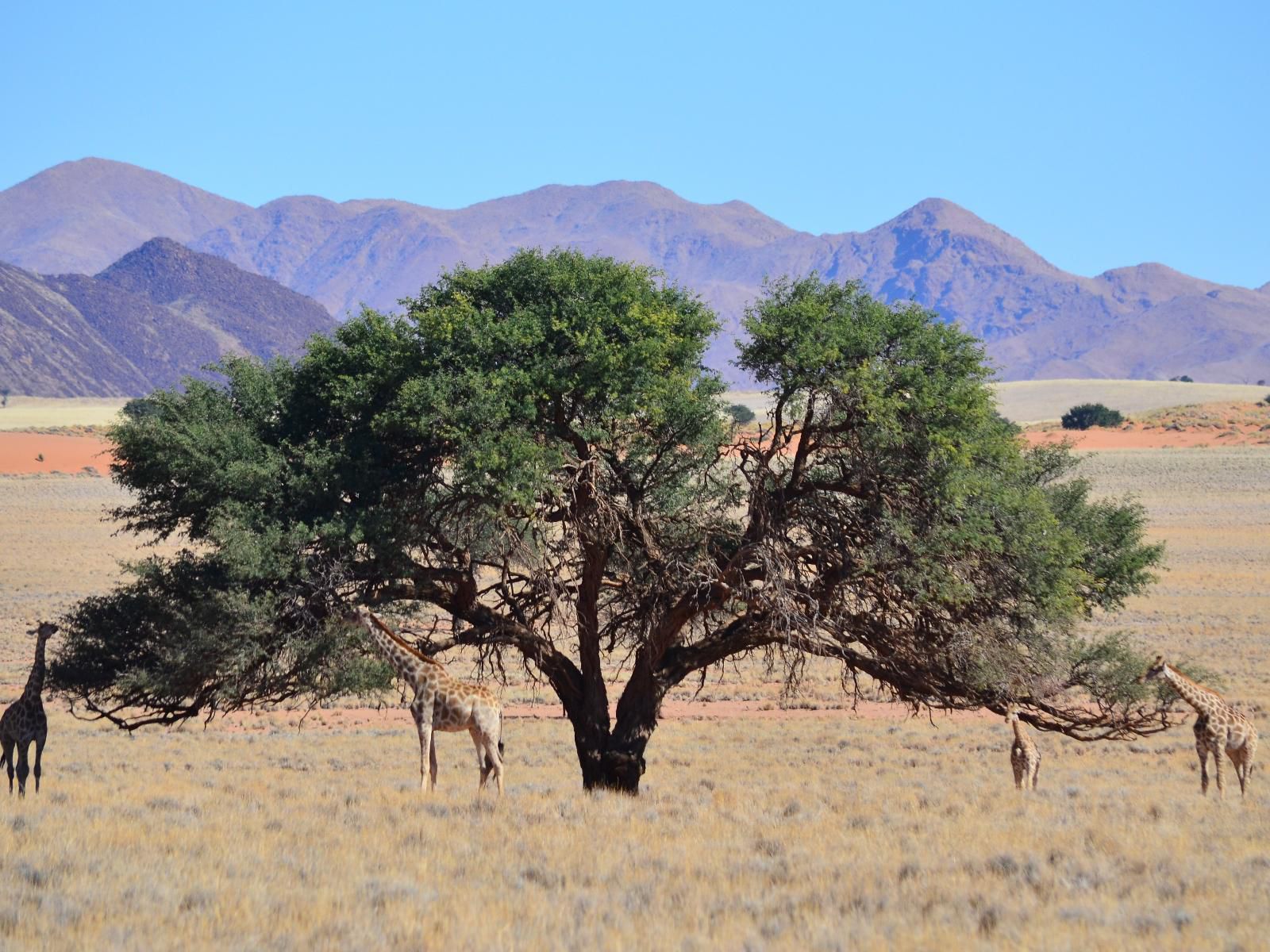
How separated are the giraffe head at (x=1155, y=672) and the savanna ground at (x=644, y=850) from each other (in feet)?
5.74

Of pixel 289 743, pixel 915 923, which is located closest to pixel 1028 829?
pixel 915 923

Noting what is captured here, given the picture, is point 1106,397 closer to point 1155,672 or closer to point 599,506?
point 1155,672

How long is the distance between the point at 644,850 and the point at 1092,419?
12289 centimetres

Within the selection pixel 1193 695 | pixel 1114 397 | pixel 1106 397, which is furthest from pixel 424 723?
pixel 1106 397

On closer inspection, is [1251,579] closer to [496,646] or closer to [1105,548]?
[1105,548]

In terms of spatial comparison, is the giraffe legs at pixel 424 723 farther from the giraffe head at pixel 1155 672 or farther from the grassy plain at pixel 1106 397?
the grassy plain at pixel 1106 397

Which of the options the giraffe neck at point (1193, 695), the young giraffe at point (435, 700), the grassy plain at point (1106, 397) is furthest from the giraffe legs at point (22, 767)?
the grassy plain at point (1106, 397)

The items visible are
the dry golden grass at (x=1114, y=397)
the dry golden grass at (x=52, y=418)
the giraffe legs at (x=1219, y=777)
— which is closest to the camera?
the giraffe legs at (x=1219, y=777)

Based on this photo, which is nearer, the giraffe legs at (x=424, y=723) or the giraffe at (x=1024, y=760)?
A: the giraffe legs at (x=424, y=723)

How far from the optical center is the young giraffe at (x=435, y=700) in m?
17.0

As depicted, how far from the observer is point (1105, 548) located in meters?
20.9

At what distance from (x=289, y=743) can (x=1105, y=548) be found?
17045 mm

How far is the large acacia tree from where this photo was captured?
1666cm

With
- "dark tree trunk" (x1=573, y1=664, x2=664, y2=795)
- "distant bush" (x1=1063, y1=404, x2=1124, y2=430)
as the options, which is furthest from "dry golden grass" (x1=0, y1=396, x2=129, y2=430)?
"dark tree trunk" (x1=573, y1=664, x2=664, y2=795)
